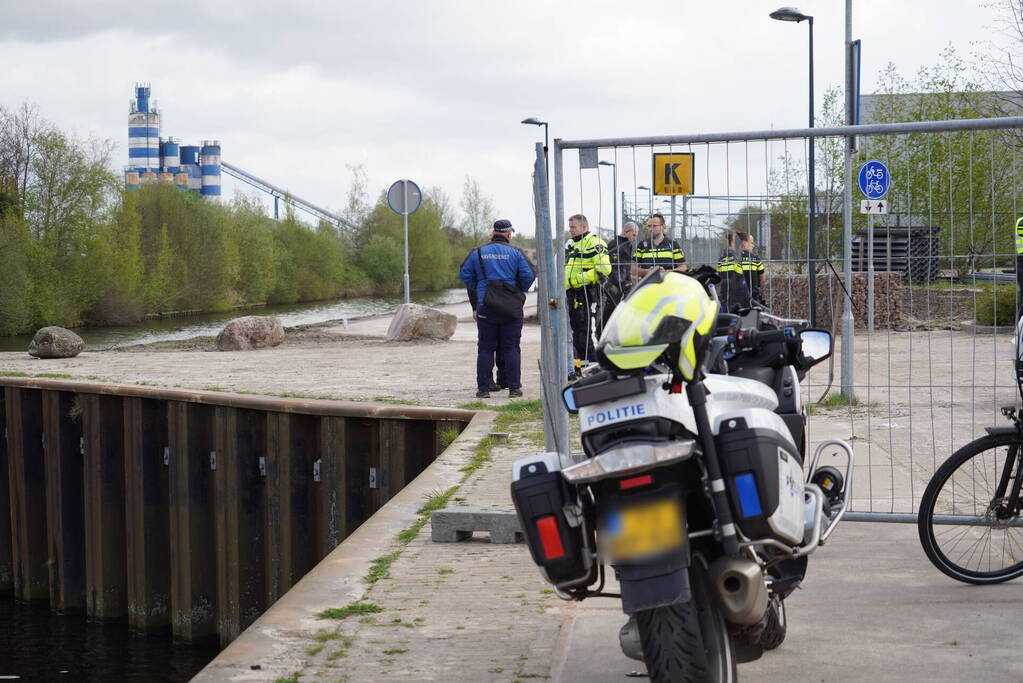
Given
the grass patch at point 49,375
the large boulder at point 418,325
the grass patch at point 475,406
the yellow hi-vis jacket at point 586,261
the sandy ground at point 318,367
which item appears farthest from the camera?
the large boulder at point 418,325

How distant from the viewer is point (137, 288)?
2343 inches

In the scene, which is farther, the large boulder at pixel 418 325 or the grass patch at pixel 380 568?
the large boulder at pixel 418 325

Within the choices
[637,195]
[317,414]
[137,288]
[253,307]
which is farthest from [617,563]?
[253,307]

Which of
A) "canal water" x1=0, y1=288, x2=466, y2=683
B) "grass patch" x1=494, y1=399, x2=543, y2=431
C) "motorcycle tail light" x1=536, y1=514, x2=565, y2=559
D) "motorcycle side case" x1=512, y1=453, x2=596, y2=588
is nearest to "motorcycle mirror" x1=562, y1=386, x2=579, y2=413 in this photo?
"motorcycle side case" x1=512, y1=453, x2=596, y2=588

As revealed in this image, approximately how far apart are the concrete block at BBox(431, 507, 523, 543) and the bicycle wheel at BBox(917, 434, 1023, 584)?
2128 millimetres

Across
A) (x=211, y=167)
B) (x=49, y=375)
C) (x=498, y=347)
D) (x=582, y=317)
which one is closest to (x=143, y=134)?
(x=211, y=167)

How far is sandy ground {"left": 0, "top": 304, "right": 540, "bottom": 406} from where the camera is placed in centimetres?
1510

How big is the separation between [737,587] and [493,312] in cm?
1047

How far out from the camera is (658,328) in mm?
3607

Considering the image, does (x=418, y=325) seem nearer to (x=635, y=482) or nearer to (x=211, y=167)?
(x=635, y=482)

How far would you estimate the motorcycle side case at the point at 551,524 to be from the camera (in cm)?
378

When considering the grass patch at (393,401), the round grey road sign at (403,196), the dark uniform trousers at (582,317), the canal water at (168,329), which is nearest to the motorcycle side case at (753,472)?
the dark uniform trousers at (582,317)

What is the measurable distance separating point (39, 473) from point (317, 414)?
6.13 meters

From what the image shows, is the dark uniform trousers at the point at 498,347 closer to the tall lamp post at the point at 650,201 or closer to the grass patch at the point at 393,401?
the grass patch at the point at 393,401
